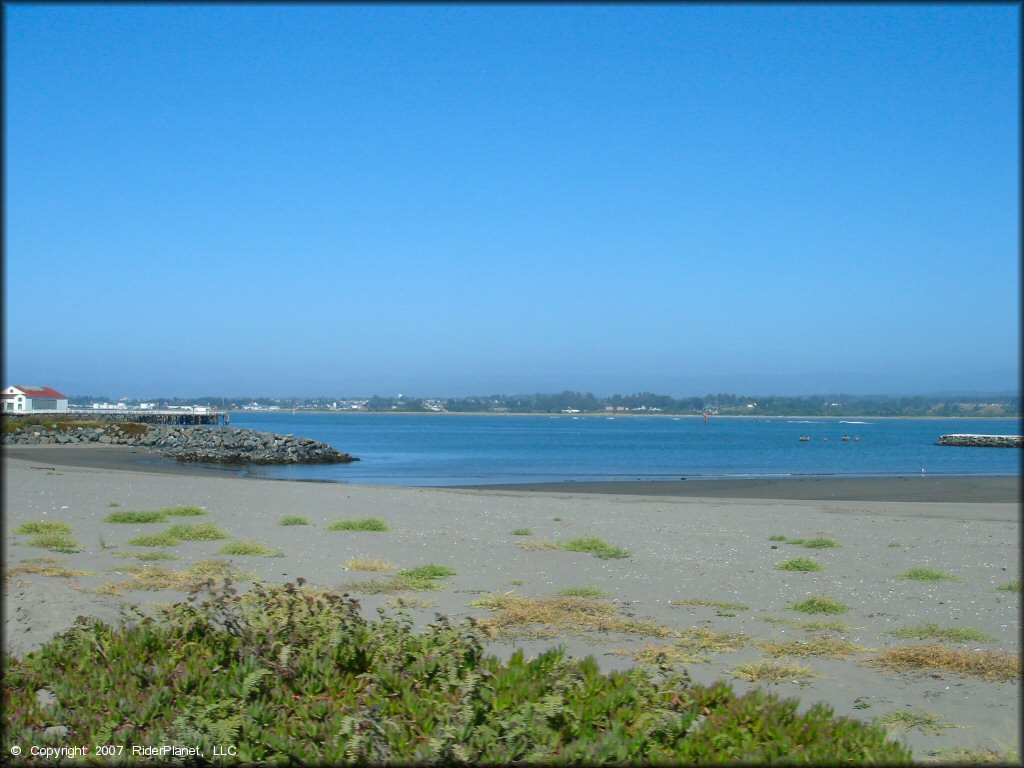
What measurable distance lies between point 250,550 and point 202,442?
46.9m

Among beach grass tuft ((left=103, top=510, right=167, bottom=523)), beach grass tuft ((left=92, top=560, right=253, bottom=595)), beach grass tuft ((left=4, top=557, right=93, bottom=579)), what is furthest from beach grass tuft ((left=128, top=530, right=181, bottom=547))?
beach grass tuft ((left=103, top=510, right=167, bottom=523))

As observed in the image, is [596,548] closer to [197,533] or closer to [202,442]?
[197,533]

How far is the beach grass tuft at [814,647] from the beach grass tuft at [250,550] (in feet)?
25.1

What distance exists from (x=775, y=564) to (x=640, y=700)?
850 centimetres

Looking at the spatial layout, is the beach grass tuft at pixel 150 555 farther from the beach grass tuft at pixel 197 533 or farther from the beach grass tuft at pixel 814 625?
the beach grass tuft at pixel 814 625

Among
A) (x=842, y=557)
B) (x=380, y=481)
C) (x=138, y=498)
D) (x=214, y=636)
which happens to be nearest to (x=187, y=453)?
(x=380, y=481)

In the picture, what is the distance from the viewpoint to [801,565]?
13.0m

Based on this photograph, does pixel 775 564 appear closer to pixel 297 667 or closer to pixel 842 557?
pixel 842 557

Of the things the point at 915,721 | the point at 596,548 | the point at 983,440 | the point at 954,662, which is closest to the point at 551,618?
the point at 954,662

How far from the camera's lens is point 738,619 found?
9711 millimetres

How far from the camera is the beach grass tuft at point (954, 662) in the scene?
24.5 feet

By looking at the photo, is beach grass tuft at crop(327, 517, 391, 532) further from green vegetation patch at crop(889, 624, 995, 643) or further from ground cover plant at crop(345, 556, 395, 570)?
green vegetation patch at crop(889, 624, 995, 643)

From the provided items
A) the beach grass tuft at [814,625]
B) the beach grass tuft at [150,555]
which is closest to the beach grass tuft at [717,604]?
the beach grass tuft at [814,625]

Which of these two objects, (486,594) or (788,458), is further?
(788,458)
